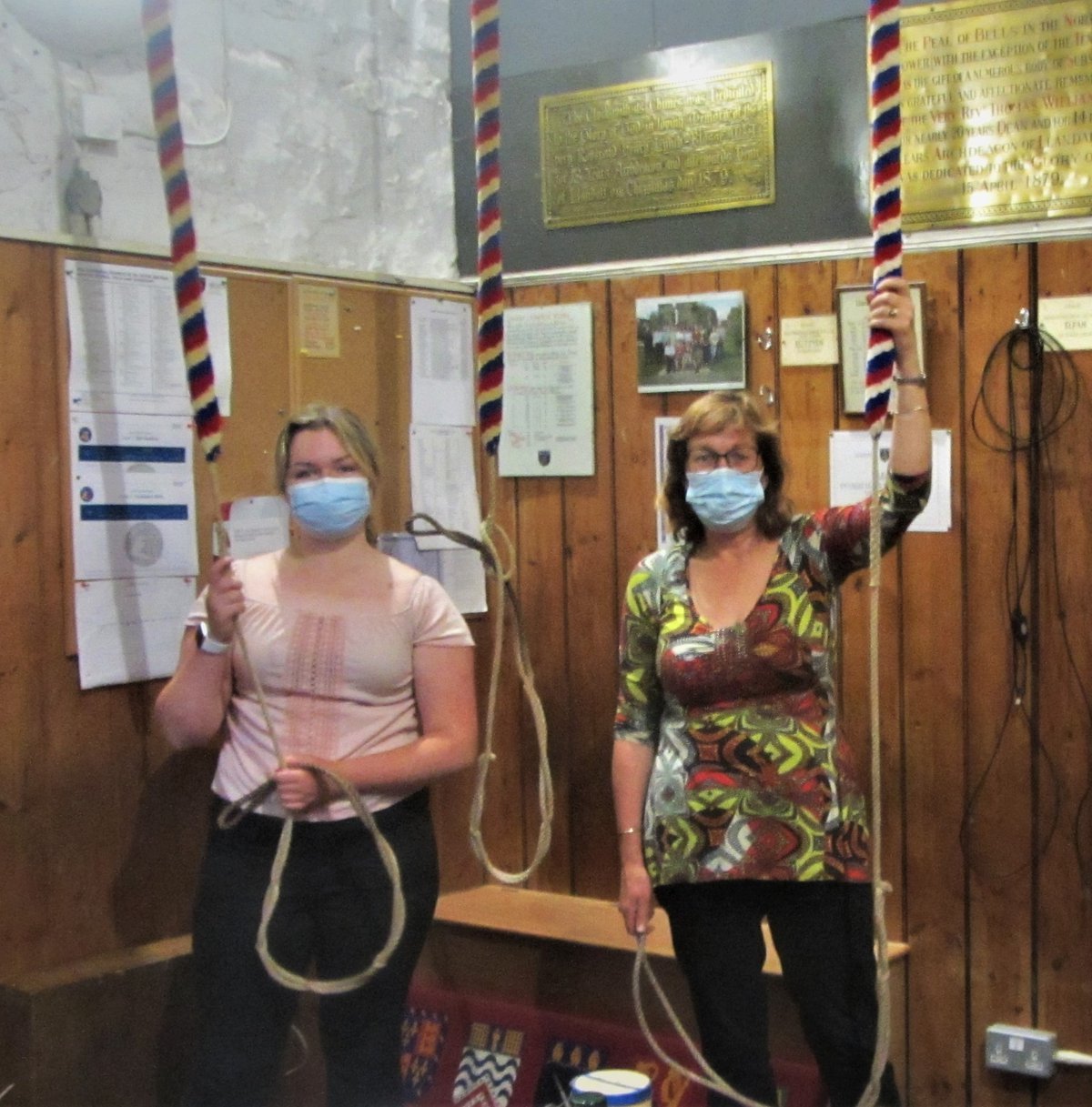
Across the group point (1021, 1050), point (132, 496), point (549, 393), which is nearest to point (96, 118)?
point (132, 496)

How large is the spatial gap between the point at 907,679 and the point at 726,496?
884 mm

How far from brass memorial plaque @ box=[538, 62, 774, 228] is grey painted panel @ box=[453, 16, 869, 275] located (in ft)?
0.07

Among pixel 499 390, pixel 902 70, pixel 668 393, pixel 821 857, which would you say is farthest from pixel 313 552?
pixel 902 70

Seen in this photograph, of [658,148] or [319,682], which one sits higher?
[658,148]

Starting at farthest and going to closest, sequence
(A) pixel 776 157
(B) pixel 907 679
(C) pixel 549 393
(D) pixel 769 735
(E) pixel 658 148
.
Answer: (C) pixel 549 393 < (E) pixel 658 148 < (A) pixel 776 157 < (B) pixel 907 679 < (D) pixel 769 735

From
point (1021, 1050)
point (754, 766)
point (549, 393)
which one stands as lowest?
point (1021, 1050)

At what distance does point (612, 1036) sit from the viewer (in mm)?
2725

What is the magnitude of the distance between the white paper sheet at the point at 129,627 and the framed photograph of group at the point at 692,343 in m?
1.04

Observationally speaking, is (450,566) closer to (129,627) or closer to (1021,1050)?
(129,627)

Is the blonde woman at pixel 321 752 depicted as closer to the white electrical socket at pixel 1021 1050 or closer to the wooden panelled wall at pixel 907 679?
the wooden panelled wall at pixel 907 679

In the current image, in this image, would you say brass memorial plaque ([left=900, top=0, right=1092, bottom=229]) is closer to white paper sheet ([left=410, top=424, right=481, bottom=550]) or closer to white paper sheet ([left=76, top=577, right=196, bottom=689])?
white paper sheet ([left=410, top=424, right=481, bottom=550])

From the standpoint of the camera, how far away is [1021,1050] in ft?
8.52

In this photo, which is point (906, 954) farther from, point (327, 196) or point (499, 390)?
point (327, 196)

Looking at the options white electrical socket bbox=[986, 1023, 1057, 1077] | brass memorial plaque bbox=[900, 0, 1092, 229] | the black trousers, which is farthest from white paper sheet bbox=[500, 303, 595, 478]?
white electrical socket bbox=[986, 1023, 1057, 1077]
